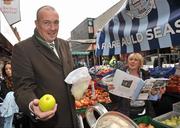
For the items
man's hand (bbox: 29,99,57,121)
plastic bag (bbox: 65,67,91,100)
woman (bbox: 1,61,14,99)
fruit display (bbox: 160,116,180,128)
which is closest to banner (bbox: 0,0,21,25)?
woman (bbox: 1,61,14,99)

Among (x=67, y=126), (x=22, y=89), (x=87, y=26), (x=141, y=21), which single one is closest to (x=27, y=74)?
(x=22, y=89)

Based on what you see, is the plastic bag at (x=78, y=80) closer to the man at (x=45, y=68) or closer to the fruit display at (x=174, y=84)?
the man at (x=45, y=68)

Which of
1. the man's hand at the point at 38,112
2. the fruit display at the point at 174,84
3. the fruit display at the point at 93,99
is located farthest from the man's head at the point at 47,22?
the fruit display at the point at 174,84

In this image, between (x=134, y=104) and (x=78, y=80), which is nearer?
(x=78, y=80)

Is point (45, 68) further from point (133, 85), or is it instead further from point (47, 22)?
point (133, 85)

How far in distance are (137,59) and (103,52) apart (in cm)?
81

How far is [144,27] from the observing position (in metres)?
2.79

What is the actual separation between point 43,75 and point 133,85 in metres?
1.67

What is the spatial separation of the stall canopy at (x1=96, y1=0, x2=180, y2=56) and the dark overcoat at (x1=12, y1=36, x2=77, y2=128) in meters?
0.90

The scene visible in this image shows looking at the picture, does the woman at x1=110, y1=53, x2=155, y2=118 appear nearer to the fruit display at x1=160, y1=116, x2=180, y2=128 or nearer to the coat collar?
the fruit display at x1=160, y1=116, x2=180, y2=128

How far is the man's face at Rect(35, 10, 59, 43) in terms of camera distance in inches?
85.9

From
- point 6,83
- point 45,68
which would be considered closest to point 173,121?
point 45,68

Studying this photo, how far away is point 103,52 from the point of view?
4.00 metres

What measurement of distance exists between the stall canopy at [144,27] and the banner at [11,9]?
1108cm
